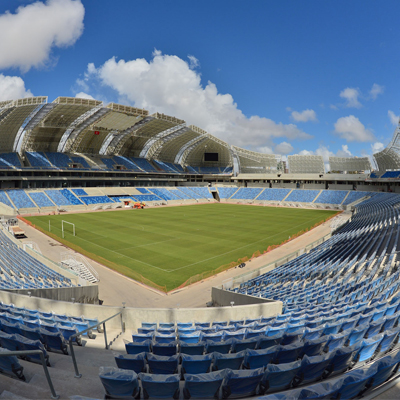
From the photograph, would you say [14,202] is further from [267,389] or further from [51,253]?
[267,389]

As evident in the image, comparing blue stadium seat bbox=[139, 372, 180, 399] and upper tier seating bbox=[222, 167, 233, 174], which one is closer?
blue stadium seat bbox=[139, 372, 180, 399]

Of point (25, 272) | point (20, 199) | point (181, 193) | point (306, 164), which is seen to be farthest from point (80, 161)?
point (306, 164)

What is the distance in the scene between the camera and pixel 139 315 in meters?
9.76

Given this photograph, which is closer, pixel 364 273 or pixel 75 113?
pixel 364 273

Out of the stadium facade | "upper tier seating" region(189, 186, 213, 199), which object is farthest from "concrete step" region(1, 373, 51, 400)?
"upper tier seating" region(189, 186, 213, 199)

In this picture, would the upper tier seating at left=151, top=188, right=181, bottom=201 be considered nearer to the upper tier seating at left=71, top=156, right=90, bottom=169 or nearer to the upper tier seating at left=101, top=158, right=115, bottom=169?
the upper tier seating at left=101, top=158, right=115, bottom=169

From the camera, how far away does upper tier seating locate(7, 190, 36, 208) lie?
56031 millimetres

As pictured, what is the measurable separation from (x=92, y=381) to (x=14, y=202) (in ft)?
200

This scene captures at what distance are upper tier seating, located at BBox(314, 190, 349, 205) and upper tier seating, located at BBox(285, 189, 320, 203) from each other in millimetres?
1860

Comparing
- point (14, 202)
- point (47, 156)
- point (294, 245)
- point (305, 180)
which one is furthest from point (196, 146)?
point (294, 245)

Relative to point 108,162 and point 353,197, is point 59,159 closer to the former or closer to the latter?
point 108,162

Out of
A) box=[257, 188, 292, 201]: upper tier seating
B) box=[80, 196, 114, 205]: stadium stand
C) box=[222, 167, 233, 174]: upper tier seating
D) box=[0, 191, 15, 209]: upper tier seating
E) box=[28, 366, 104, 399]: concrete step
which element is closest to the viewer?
box=[28, 366, 104, 399]: concrete step

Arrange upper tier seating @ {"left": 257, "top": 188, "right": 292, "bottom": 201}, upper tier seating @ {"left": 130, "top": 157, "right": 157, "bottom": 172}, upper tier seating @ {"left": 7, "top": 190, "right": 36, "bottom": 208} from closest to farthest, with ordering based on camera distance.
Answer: upper tier seating @ {"left": 7, "top": 190, "right": 36, "bottom": 208} < upper tier seating @ {"left": 257, "top": 188, "right": 292, "bottom": 201} < upper tier seating @ {"left": 130, "top": 157, "right": 157, "bottom": 172}

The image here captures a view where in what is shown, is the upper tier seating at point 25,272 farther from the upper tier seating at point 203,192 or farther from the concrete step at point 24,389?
the upper tier seating at point 203,192
